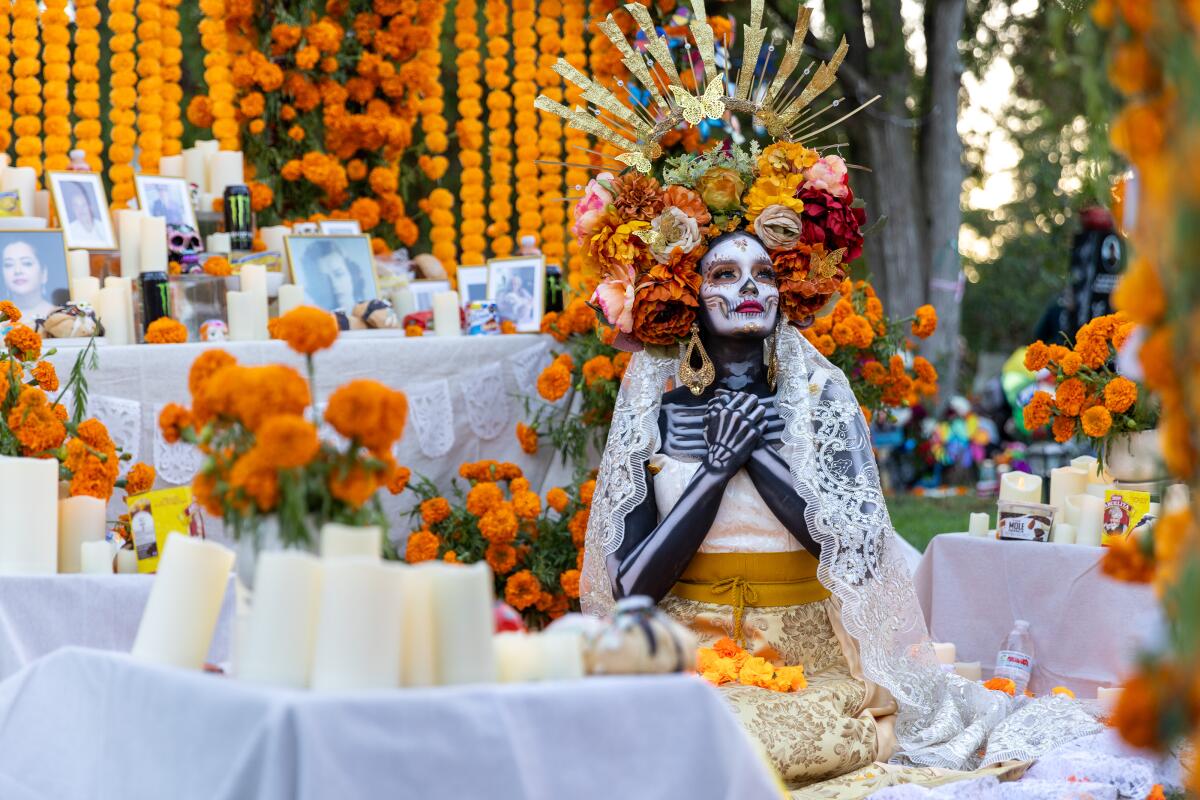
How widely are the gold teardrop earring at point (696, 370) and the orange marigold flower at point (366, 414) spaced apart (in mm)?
2059

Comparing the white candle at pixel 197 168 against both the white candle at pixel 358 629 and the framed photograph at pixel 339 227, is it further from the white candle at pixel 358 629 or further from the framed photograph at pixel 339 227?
the white candle at pixel 358 629

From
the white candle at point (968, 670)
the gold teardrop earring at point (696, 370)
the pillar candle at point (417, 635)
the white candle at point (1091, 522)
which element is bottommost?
the white candle at point (968, 670)

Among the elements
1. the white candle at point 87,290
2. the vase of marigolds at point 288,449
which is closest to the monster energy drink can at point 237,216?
the white candle at point 87,290

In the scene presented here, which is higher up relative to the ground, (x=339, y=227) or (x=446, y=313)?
(x=339, y=227)

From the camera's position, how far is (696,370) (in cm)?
459

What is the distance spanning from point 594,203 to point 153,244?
7.13 ft

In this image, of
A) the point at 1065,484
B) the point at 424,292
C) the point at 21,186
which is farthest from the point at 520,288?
the point at 1065,484

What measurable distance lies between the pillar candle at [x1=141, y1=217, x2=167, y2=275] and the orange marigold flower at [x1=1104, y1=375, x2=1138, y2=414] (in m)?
3.51

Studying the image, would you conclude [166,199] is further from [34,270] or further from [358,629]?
[358,629]

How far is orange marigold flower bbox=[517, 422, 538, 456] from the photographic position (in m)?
6.10

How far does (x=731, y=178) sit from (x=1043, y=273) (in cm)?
1762

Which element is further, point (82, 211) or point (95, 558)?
point (82, 211)

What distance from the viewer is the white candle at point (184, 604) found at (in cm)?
279

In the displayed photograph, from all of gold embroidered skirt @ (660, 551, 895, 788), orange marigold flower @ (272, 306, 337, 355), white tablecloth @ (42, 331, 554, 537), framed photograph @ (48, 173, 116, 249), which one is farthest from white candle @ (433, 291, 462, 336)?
orange marigold flower @ (272, 306, 337, 355)
